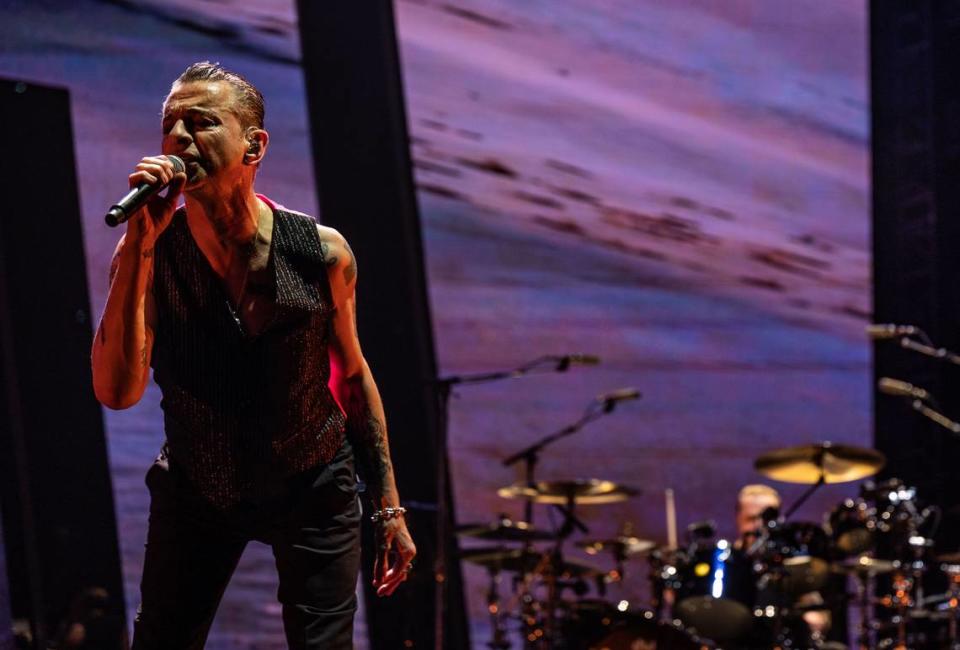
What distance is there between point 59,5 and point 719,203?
4244 millimetres

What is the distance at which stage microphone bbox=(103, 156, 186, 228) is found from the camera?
202 centimetres

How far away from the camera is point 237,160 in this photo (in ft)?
8.18

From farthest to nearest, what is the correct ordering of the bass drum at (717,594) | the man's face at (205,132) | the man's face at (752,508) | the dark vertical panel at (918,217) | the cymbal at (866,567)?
the dark vertical panel at (918,217) → the man's face at (752,508) → the bass drum at (717,594) → the cymbal at (866,567) → the man's face at (205,132)

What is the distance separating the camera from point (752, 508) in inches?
290

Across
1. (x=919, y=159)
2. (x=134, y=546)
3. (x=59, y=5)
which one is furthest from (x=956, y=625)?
(x=59, y=5)

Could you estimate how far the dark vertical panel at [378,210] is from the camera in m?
7.75

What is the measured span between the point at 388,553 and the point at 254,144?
0.95m

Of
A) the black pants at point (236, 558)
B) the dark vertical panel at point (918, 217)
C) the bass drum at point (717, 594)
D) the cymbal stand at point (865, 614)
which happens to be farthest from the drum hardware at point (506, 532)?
the black pants at point (236, 558)

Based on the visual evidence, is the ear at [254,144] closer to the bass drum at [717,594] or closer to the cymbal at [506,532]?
the cymbal at [506,532]

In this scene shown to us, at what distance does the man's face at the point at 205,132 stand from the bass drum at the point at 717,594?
5.15m

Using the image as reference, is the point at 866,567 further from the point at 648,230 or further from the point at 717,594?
the point at 648,230

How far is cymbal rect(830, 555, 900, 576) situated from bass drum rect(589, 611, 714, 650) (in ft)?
2.70

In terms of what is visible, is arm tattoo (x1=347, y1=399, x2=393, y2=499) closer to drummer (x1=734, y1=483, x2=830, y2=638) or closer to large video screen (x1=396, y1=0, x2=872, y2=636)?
drummer (x1=734, y1=483, x2=830, y2=638)

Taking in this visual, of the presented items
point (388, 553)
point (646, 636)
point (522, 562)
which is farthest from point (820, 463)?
point (388, 553)
